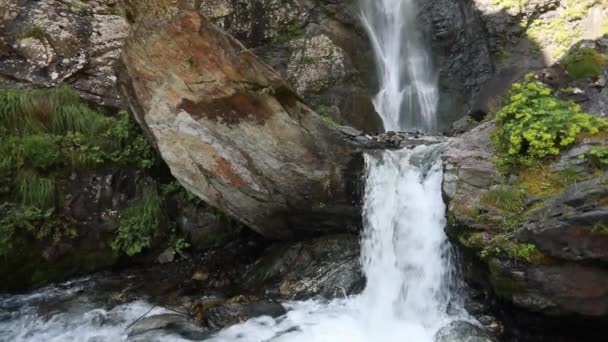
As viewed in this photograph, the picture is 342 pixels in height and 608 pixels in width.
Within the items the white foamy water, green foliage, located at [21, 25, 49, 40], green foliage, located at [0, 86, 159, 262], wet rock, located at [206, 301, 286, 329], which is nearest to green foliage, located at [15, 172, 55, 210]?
green foliage, located at [0, 86, 159, 262]

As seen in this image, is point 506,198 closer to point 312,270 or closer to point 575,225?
point 575,225

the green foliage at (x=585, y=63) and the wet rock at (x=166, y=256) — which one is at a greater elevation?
the green foliage at (x=585, y=63)

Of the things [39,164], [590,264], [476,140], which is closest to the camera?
[590,264]

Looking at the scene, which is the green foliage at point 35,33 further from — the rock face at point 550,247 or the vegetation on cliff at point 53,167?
the rock face at point 550,247

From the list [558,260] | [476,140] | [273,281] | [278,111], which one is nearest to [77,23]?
[278,111]

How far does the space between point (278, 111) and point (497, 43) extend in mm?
7629

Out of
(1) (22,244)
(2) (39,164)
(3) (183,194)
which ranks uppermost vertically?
(2) (39,164)

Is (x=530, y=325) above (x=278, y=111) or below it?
below

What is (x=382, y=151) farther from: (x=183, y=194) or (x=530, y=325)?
(x=183, y=194)

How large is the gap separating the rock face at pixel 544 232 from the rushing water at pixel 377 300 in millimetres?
624

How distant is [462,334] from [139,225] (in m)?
4.99

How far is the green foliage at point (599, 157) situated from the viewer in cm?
430

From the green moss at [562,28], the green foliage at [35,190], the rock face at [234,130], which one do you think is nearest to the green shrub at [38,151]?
the green foliage at [35,190]

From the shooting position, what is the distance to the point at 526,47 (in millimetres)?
10070
